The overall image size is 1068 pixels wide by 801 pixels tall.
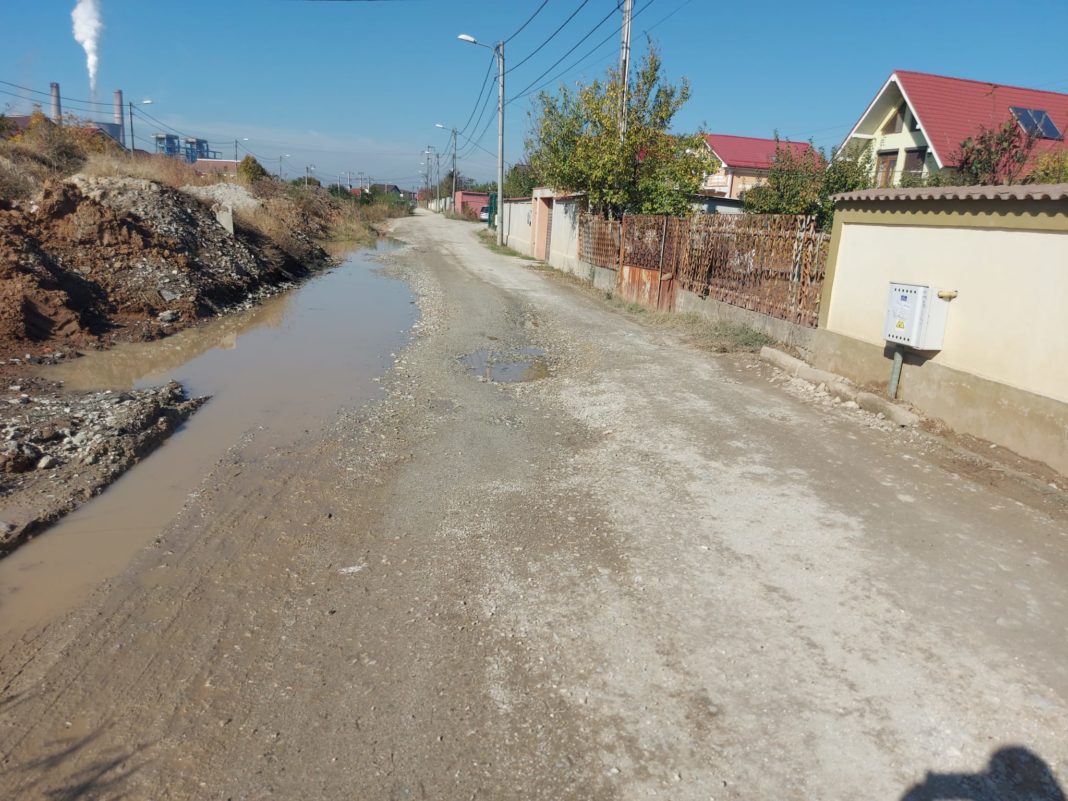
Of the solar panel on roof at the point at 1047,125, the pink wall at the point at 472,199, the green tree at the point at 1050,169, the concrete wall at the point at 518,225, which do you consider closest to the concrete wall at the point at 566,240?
the concrete wall at the point at 518,225

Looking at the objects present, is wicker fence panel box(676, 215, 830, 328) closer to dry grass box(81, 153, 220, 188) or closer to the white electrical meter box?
the white electrical meter box

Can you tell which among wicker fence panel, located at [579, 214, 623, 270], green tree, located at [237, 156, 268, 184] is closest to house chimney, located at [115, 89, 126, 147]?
green tree, located at [237, 156, 268, 184]

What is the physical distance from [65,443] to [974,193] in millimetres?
8041

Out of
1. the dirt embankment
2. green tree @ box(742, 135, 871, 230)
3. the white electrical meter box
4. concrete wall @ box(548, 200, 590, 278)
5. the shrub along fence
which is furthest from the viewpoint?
concrete wall @ box(548, 200, 590, 278)

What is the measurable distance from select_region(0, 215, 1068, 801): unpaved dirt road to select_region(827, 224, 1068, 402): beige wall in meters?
0.98

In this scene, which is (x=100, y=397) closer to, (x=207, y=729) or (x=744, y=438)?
(x=207, y=729)

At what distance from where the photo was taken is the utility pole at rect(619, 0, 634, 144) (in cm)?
1611

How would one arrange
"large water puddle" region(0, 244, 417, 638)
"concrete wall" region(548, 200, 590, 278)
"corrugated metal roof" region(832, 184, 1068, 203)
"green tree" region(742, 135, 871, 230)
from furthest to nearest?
1. "concrete wall" region(548, 200, 590, 278)
2. "green tree" region(742, 135, 871, 230)
3. "corrugated metal roof" region(832, 184, 1068, 203)
4. "large water puddle" region(0, 244, 417, 638)

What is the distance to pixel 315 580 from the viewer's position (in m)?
3.94

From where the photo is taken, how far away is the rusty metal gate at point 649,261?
14.0 metres

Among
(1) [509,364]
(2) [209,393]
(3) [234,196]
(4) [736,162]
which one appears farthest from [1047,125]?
(3) [234,196]

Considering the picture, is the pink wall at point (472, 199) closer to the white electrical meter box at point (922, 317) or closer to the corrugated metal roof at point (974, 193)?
the corrugated metal roof at point (974, 193)

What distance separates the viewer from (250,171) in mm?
38469

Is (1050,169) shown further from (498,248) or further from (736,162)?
(498,248)
